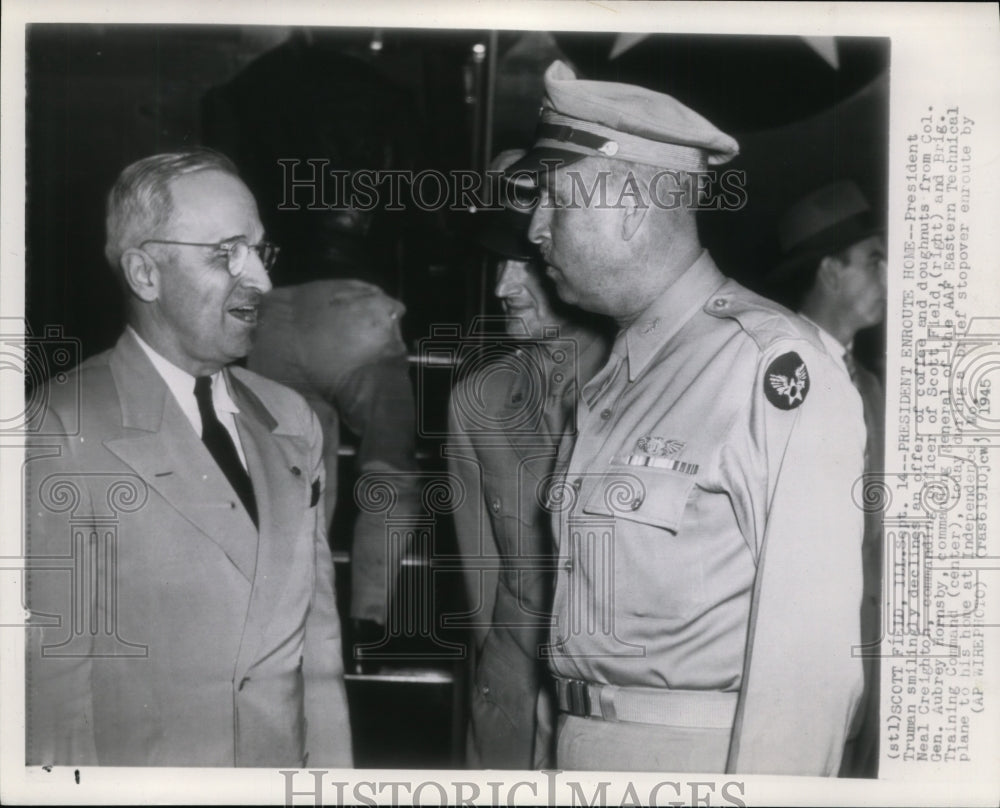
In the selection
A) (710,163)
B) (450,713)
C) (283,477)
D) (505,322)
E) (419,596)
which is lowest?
(450,713)

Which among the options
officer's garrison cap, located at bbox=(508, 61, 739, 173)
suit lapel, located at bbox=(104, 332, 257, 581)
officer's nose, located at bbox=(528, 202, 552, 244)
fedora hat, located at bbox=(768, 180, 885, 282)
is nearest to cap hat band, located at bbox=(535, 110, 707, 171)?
officer's garrison cap, located at bbox=(508, 61, 739, 173)

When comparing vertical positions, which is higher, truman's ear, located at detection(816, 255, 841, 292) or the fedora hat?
the fedora hat

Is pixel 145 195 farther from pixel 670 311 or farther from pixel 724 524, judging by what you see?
pixel 724 524

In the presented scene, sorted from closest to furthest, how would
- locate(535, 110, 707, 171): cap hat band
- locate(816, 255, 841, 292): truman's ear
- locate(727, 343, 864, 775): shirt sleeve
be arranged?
locate(727, 343, 864, 775): shirt sleeve < locate(535, 110, 707, 171): cap hat band < locate(816, 255, 841, 292): truman's ear

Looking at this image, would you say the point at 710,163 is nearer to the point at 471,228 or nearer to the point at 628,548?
the point at 471,228

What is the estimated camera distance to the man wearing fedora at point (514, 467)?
1.86 metres

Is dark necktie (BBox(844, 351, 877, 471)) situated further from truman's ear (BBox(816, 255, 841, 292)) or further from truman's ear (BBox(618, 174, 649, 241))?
truman's ear (BBox(618, 174, 649, 241))

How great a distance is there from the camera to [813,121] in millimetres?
1879

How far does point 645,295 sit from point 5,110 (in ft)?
3.79

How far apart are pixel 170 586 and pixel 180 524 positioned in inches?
4.1

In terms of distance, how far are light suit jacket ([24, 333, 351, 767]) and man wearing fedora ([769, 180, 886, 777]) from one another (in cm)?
86

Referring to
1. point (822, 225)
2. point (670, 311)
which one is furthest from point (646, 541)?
point (822, 225)

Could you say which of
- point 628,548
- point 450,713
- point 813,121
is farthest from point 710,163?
point 450,713

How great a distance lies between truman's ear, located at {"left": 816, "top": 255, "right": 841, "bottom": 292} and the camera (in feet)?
6.15
